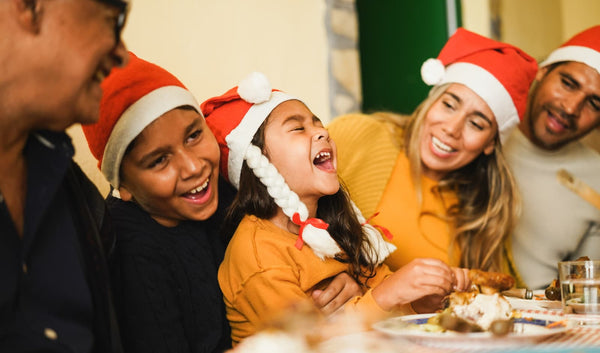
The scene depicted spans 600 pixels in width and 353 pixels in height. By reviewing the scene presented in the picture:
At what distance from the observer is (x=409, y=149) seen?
238cm

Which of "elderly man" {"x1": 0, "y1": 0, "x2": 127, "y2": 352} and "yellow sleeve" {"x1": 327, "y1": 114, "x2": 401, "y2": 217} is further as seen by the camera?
"yellow sleeve" {"x1": 327, "y1": 114, "x2": 401, "y2": 217}

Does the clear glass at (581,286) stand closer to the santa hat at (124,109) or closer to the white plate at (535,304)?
the white plate at (535,304)

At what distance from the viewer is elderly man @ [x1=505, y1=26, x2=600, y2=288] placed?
2.59 meters

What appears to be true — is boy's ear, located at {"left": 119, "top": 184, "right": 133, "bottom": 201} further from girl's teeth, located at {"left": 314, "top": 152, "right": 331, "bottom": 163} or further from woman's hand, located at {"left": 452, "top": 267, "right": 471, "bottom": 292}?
woman's hand, located at {"left": 452, "top": 267, "right": 471, "bottom": 292}

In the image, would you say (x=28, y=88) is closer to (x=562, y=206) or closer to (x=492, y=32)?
(x=562, y=206)

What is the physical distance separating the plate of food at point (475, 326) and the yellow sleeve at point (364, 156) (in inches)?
39.6

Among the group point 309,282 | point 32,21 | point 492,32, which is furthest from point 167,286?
point 492,32

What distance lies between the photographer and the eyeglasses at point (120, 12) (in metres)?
1.05

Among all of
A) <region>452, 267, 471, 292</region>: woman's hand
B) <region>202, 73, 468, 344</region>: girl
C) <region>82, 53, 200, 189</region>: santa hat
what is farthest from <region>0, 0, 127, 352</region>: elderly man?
<region>452, 267, 471, 292</region>: woman's hand

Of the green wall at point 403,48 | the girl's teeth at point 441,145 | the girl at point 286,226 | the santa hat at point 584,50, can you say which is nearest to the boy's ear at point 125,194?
the girl at point 286,226

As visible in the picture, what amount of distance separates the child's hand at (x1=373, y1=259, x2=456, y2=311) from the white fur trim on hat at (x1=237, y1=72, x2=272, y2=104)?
681 millimetres

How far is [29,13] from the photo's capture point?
98 centimetres

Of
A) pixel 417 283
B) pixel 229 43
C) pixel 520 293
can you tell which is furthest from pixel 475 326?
pixel 229 43

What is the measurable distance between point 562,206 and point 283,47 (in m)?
1.49
